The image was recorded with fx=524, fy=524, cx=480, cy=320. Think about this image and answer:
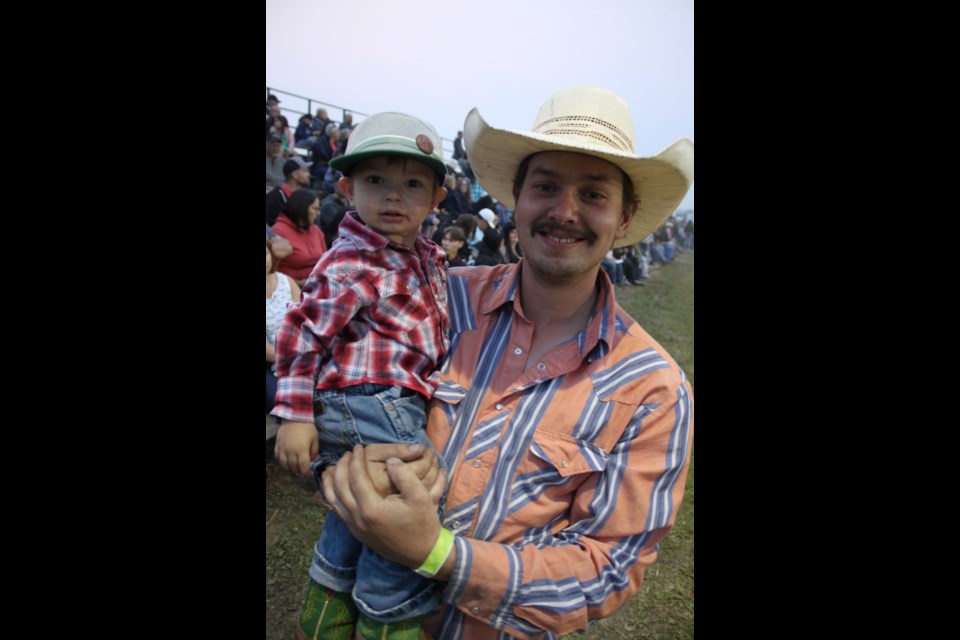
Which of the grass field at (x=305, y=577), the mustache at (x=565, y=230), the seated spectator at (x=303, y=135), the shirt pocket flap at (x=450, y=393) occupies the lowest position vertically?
the grass field at (x=305, y=577)

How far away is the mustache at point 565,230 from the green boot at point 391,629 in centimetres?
108

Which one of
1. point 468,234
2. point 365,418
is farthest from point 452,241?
point 365,418

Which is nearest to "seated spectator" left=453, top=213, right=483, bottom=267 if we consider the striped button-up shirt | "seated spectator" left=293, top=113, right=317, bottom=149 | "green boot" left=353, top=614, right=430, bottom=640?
"seated spectator" left=293, top=113, right=317, bottom=149

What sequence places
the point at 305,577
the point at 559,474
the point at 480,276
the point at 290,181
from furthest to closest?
the point at 290,181 < the point at 305,577 < the point at 480,276 < the point at 559,474

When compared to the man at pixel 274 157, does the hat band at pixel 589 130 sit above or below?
below

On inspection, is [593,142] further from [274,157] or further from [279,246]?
[274,157]

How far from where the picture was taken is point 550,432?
1.33 metres

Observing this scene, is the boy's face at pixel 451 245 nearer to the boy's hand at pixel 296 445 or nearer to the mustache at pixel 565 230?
the mustache at pixel 565 230

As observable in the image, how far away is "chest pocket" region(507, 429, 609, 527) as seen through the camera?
1.29m

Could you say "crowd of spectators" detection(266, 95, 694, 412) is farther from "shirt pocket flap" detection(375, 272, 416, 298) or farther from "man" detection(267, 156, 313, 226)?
"shirt pocket flap" detection(375, 272, 416, 298)

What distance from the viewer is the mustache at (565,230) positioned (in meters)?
1.41

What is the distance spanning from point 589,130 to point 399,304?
0.71 metres

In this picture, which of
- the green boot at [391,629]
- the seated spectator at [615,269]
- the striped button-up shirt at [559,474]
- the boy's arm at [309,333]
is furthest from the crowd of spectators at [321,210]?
the seated spectator at [615,269]
